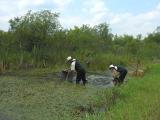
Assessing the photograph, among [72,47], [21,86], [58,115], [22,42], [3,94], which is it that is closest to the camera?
[58,115]

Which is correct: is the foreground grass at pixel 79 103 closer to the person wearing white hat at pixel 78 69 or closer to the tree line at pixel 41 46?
the person wearing white hat at pixel 78 69

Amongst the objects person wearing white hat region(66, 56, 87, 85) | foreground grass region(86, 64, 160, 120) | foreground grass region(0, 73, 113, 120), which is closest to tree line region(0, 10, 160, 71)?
person wearing white hat region(66, 56, 87, 85)

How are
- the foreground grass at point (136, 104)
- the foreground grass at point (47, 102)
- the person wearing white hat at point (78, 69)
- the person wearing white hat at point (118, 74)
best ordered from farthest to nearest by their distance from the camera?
the person wearing white hat at point (78, 69) → the person wearing white hat at point (118, 74) → the foreground grass at point (47, 102) → the foreground grass at point (136, 104)

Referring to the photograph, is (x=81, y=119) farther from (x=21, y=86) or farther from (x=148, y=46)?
(x=148, y=46)

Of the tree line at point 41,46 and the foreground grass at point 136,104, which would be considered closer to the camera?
the foreground grass at point 136,104

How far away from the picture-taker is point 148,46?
170 ft

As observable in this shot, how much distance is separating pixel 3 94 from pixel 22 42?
17.7 m

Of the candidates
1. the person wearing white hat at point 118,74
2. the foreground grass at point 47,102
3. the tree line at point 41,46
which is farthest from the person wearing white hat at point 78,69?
the tree line at point 41,46

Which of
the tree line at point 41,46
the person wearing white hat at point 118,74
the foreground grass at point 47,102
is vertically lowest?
the foreground grass at point 47,102

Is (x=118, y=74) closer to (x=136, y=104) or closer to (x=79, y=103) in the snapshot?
(x=79, y=103)

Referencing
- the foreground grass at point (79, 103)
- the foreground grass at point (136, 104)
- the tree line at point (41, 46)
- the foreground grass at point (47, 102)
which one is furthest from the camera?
the tree line at point (41, 46)

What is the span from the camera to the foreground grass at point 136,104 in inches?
379

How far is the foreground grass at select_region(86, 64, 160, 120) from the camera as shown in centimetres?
963

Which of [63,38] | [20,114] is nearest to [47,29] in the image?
[63,38]
